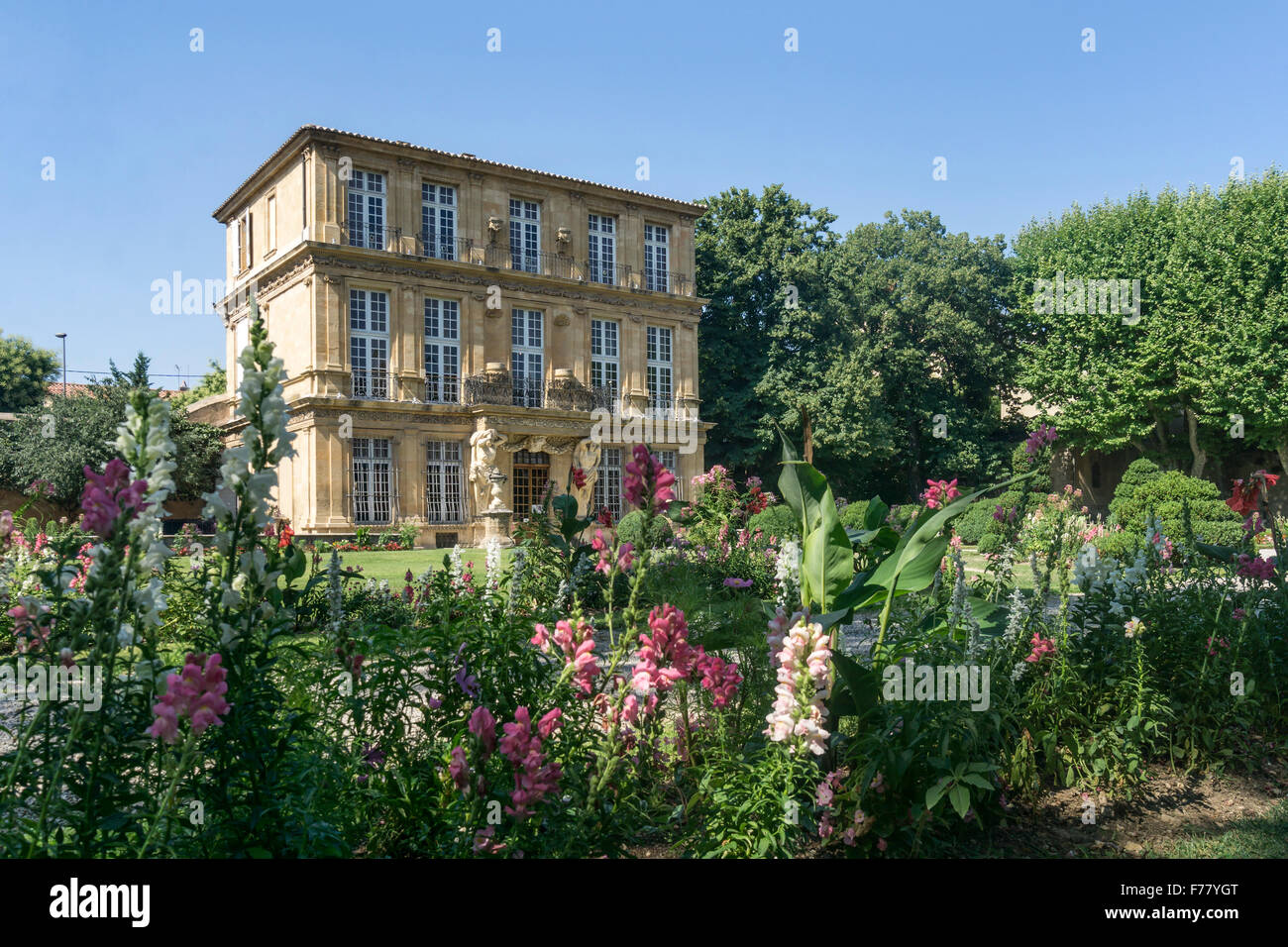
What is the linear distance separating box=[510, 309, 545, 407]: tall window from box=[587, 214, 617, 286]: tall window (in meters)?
2.98

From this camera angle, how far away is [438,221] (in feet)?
91.2

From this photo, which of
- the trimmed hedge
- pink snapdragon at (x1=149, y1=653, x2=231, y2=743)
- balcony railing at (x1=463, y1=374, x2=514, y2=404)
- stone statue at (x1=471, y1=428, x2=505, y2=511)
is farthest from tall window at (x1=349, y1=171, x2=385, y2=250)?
pink snapdragon at (x1=149, y1=653, x2=231, y2=743)

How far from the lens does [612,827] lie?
2.99 m

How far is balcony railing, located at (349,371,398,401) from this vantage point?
2588 cm

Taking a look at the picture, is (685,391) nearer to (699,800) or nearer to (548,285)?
(548,285)

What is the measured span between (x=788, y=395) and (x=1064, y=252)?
12325mm

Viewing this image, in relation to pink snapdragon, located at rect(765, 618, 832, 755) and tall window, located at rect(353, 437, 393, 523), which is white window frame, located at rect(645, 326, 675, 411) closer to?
tall window, located at rect(353, 437, 393, 523)

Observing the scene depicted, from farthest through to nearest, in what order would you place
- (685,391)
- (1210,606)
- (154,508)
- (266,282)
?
(685,391) < (266,282) < (1210,606) < (154,508)

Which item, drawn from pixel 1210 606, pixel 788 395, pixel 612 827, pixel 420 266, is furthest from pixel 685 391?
pixel 612 827

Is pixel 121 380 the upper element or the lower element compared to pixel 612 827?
upper

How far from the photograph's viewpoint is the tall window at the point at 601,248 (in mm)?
30656

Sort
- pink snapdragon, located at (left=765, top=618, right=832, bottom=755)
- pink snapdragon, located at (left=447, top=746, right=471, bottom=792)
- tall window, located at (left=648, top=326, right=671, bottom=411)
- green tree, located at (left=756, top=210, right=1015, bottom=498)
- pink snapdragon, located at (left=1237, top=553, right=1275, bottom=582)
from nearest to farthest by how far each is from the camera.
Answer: pink snapdragon, located at (left=447, top=746, right=471, bottom=792)
pink snapdragon, located at (left=765, top=618, right=832, bottom=755)
pink snapdragon, located at (left=1237, top=553, right=1275, bottom=582)
tall window, located at (left=648, top=326, right=671, bottom=411)
green tree, located at (left=756, top=210, right=1015, bottom=498)

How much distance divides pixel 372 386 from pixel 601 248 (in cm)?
1019

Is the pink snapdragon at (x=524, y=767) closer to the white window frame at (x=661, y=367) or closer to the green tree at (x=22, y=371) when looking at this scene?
the white window frame at (x=661, y=367)
